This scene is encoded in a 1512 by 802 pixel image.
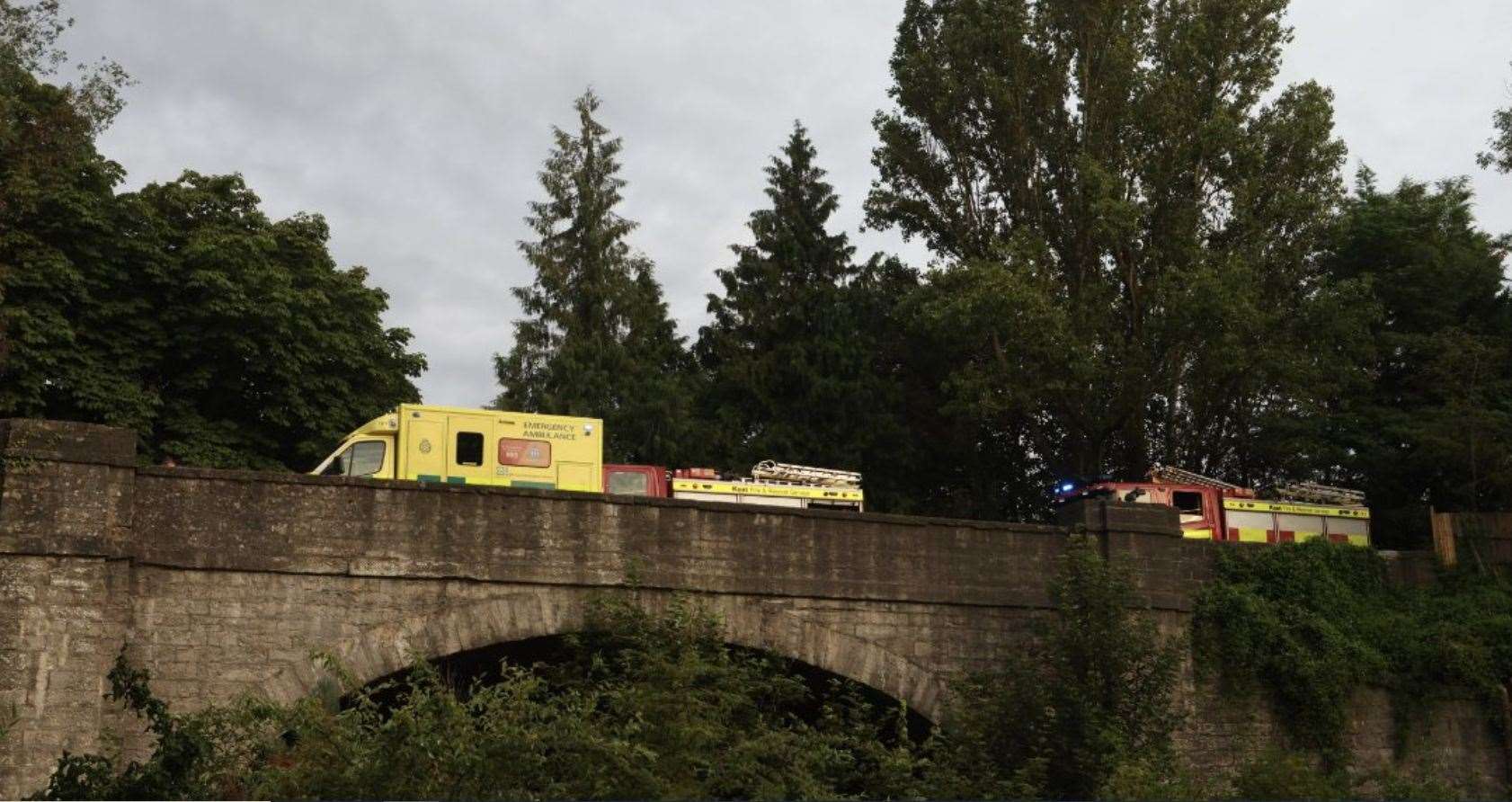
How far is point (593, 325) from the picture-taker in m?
40.9

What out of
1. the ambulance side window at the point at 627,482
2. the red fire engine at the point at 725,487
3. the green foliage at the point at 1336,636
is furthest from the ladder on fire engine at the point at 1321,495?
the ambulance side window at the point at 627,482

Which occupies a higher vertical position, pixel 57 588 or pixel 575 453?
pixel 575 453

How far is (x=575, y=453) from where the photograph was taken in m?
21.9

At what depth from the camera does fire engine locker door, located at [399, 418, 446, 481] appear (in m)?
21.1

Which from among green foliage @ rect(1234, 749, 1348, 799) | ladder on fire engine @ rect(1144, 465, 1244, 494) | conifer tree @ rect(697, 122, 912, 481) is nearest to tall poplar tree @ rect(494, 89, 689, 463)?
conifer tree @ rect(697, 122, 912, 481)

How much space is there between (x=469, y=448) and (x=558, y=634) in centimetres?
437

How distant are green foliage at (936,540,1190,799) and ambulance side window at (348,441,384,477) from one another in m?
8.36

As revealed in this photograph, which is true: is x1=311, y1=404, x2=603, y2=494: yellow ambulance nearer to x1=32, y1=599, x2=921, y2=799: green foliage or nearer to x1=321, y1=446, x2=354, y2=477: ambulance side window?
x1=321, y1=446, x2=354, y2=477: ambulance side window

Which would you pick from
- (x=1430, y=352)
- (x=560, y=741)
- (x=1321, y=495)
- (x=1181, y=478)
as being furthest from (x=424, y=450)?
(x=1430, y=352)

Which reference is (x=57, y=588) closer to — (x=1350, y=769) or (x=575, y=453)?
(x=575, y=453)

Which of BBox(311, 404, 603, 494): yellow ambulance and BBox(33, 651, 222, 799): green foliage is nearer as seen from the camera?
BBox(33, 651, 222, 799): green foliage

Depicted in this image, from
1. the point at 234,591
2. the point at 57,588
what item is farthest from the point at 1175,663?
the point at 57,588

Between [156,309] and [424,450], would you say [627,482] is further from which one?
[156,309]

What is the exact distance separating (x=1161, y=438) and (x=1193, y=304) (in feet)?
18.2
